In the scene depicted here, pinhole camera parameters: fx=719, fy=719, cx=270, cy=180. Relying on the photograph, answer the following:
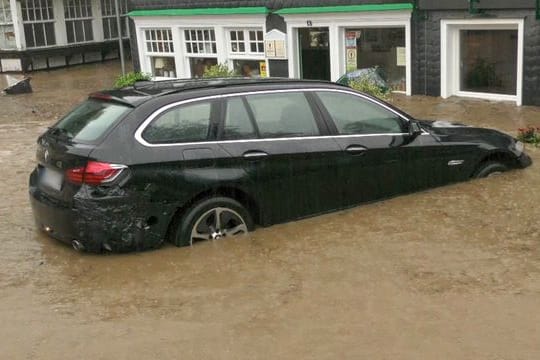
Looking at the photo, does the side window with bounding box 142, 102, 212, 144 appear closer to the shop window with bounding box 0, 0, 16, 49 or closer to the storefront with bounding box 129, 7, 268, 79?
the storefront with bounding box 129, 7, 268, 79

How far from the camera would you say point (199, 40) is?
20266 millimetres

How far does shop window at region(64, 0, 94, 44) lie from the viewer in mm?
32406

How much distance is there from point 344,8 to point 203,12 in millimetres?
4700

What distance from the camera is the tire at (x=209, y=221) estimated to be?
20.7 feet

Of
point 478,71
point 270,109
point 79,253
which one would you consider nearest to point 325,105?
point 270,109

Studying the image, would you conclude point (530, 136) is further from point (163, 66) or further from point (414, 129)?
point (163, 66)

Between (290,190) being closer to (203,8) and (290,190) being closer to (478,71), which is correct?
(478,71)

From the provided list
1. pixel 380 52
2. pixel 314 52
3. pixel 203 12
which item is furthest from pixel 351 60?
pixel 203 12

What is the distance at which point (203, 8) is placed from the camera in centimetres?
1944

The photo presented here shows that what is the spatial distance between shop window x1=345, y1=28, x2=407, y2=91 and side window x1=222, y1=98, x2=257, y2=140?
9907mm

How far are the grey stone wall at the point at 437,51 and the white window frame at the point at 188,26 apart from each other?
15.0 ft

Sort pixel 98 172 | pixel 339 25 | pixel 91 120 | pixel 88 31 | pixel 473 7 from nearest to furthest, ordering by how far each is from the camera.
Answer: pixel 98 172, pixel 91 120, pixel 473 7, pixel 339 25, pixel 88 31

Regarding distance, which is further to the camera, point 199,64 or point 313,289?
point 199,64

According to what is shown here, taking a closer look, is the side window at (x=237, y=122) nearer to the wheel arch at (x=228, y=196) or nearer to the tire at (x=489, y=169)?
the wheel arch at (x=228, y=196)
